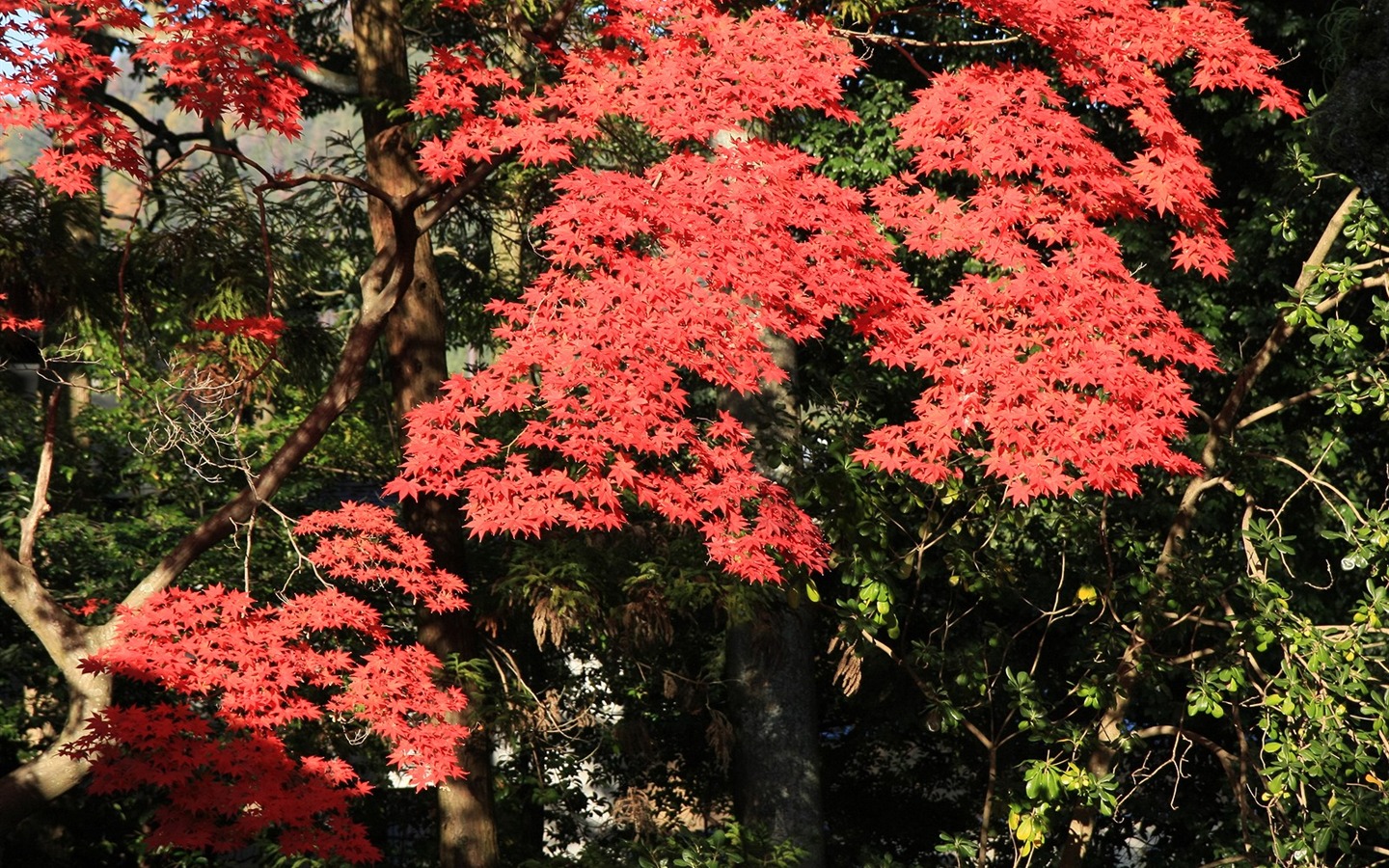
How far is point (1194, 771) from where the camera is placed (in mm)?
9609

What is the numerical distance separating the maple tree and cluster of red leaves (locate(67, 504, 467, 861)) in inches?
0.8

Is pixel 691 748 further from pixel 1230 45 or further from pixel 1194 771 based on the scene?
pixel 1230 45

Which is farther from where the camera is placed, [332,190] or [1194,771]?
[332,190]

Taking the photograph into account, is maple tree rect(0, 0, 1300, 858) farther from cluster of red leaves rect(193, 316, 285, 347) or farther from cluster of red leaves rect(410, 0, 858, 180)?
cluster of red leaves rect(193, 316, 285, 347)

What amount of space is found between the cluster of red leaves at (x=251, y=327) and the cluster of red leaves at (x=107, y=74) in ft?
3.71

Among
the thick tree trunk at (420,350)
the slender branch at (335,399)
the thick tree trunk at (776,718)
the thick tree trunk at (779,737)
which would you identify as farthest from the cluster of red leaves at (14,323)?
the thick tree trunk at (779,737)

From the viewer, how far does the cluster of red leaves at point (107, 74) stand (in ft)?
22.5

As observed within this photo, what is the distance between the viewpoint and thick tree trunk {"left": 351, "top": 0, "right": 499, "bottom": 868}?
785 cm

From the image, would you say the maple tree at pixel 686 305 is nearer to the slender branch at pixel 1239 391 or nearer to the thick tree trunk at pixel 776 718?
the slender branch at pixel 1239 391

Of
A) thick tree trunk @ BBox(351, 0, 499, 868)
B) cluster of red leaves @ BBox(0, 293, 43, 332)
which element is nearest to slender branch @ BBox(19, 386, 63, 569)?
cluster of red leaves @ BBox(0, 293, 43, 332)

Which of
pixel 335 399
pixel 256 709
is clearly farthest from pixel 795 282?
pixel 256 709

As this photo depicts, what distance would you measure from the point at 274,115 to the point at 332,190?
4.46 metres

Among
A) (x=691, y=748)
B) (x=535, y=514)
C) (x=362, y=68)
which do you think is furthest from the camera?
(x=691, y=748)

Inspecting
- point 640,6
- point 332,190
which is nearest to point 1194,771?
point 640,6
